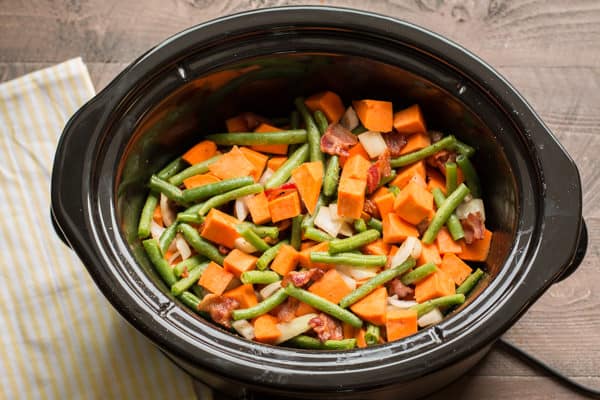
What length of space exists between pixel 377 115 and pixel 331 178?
21 cm

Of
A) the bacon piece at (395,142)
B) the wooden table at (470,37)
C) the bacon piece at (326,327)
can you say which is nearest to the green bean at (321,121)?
the bacon piece at (395,142)

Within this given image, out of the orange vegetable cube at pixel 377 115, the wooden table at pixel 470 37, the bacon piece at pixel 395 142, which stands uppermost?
the wooden table at pixel 470 37

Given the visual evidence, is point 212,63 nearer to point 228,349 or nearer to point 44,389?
point 228,349

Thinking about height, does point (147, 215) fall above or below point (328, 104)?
below

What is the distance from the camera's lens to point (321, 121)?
1912mm

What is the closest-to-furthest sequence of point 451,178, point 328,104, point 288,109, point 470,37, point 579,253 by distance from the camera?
1. point 579,253
2. point 451,178
3. point 328,104
4. point 288,109
5. point 470,37

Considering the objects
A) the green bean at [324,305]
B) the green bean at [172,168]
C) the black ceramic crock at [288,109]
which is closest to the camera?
the black ceramic crock at [288,109]

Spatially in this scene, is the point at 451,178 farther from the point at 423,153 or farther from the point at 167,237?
the point at 167,237

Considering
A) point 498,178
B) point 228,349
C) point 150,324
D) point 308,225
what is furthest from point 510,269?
point 150,324

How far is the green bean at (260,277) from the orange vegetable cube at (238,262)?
2 cm

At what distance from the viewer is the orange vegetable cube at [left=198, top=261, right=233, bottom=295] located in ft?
5.71

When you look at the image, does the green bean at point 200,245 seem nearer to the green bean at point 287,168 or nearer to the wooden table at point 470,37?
the green bean at point 287,168

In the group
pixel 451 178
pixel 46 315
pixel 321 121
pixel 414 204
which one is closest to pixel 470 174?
pixel 451 178

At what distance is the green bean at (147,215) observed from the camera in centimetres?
180
